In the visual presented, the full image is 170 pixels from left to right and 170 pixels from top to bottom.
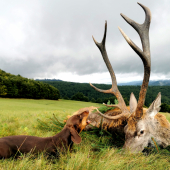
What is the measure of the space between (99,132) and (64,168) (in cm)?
218

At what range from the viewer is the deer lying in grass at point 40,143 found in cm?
236

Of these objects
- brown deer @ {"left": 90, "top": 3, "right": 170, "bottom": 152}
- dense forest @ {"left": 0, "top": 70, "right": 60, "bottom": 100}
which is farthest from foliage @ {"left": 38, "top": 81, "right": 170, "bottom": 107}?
dense forest @ {"left": 0, "top": 70, "right": 60, "bottom": 100}

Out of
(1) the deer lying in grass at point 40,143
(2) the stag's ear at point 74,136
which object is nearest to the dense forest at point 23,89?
(1) the deer lying in grass at point 40,143

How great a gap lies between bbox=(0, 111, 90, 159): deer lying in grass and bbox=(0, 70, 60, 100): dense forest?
153ft

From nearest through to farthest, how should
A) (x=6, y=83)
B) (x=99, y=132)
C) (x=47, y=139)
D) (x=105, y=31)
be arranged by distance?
(x=47, y=139), (x=105, y=31), (x=99, y=132), (x=6, y=83)

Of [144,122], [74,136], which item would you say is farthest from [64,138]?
[144,122]

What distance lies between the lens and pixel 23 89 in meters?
46.2

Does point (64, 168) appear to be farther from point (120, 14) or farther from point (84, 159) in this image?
point (120, 14)

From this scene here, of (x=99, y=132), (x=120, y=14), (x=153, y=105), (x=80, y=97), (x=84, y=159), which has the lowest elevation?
(x=80, y=97)

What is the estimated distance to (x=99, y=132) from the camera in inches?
155

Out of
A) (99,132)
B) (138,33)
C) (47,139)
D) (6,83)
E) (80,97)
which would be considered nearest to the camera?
(47,139)

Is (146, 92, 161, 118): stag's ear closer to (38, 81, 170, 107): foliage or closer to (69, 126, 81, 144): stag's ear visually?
(69, 126, 81, 144): stag's ear

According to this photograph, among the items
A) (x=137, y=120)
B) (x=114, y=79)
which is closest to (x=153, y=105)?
(x=137, y=120)

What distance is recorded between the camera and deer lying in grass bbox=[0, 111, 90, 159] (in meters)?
2.36
